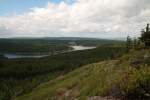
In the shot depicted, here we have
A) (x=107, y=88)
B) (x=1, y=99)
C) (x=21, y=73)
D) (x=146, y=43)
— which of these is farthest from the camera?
(x=21, y=73)

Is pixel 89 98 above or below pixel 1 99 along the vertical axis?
above

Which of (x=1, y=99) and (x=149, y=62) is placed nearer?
(x=149, y=62)

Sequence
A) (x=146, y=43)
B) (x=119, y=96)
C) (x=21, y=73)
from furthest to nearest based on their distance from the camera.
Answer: (x=21, y=73) → (x=146, y=43) → (x=119, y=96)

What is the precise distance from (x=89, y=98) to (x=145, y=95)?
9.78ft

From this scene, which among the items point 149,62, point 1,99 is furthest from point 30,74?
point 149,62

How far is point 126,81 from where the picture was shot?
9.62 m

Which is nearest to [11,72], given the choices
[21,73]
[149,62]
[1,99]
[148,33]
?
[21,73]

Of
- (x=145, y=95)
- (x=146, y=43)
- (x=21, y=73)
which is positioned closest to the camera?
(x=145, y=95)

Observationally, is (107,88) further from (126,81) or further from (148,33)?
(148,33)

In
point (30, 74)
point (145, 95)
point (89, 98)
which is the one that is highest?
point (145, 95)

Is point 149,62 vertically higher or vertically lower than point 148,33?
lower

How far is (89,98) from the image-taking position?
35.1 ft

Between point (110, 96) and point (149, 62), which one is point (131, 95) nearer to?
point (110, 96)

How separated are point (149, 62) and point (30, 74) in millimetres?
114300
